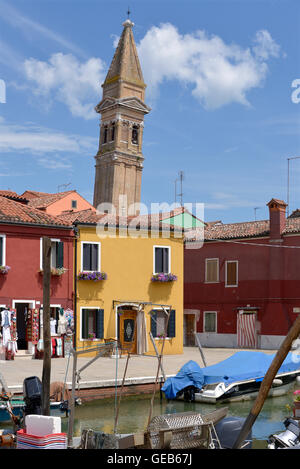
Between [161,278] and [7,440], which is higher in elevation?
[161,278]

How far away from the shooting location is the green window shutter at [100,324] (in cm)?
2410

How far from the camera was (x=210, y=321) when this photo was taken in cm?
3262

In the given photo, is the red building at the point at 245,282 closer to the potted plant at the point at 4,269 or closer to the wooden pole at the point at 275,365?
the potted plant at the point at 4,269

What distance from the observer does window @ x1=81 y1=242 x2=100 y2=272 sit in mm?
24531

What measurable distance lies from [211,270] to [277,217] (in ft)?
15.9

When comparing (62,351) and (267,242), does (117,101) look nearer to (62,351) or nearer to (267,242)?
(267,242)

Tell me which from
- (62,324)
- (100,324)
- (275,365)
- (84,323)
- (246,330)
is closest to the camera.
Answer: (275,365)

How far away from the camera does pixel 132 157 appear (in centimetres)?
6331

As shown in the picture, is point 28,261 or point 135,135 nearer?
point 28,261

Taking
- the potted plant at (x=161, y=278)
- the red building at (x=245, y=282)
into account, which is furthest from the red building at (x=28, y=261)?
the red building at (x=245, y=282)

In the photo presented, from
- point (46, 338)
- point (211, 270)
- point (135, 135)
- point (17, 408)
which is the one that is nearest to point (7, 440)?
point (46, 338)

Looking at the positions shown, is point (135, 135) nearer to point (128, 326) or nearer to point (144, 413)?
point (128, 326)

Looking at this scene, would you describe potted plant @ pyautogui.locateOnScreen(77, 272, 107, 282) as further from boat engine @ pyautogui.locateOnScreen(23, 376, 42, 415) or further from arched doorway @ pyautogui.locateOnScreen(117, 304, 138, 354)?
boat engine @ pyautogui.locateOnScreen(23, 376, 42, 415)

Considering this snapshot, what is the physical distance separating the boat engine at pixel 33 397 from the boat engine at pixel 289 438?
176 inches
